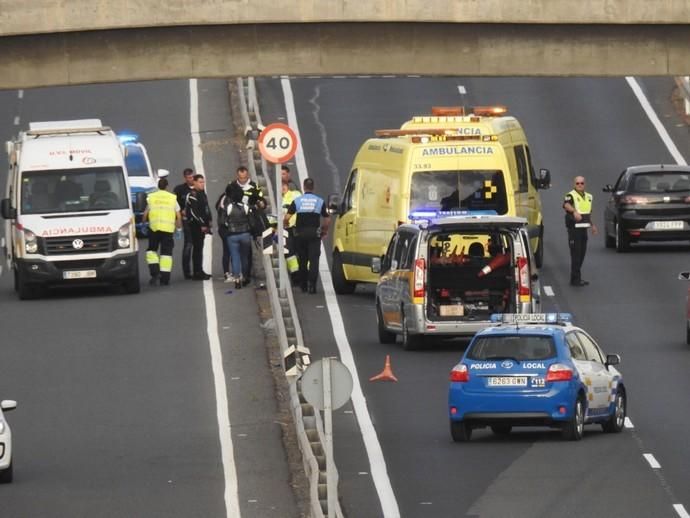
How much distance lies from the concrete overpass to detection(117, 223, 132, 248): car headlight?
6.49 meters

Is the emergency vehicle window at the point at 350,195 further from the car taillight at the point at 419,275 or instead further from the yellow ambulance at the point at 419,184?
the car taillight at the point at 419,275

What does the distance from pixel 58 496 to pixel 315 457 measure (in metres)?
2.49

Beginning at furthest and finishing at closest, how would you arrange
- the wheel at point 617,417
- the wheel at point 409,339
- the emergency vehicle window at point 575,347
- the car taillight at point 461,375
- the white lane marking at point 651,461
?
the wheel at point 409,339, the wheel at point 617,417, the emergency vehicle window at point 575,347, the car taillight at point 461,375, the white lane marking at point 651,461

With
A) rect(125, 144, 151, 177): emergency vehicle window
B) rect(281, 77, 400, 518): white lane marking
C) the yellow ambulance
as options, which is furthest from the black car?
rect(125, 144, 151, 177): emergency vehicle window

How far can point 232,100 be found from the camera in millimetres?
54438

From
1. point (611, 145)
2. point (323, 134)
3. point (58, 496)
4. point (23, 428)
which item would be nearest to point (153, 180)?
point (323, 134)

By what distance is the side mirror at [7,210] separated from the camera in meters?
35.3

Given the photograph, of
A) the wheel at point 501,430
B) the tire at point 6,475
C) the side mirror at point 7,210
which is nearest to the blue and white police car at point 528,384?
the wheel at point 501,430

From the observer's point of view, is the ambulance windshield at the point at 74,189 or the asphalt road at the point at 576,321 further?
the ambulance windshield at the point at 74,189

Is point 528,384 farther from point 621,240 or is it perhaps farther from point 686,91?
point 686,91

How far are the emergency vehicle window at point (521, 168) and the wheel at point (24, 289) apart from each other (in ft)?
26.1

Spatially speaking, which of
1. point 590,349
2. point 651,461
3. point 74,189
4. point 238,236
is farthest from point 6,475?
point 74,189

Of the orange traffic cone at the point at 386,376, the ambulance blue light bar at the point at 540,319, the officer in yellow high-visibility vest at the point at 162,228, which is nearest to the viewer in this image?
the ambulance blue light bar at the point at 540,319

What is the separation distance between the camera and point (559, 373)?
23.2 metres
